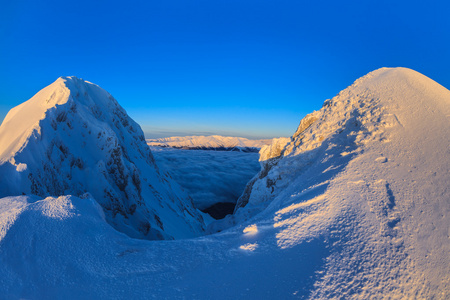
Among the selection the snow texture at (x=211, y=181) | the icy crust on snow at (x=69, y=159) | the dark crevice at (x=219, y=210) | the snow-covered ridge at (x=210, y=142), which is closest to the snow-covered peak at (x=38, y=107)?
the icy crust on snow at (x=69, y=159)

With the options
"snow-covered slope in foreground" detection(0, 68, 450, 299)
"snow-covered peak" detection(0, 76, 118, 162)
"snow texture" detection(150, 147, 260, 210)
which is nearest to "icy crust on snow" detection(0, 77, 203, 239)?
"snow-covered peak" detection(0, 76, 118, 162)

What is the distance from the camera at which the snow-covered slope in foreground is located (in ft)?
8.63

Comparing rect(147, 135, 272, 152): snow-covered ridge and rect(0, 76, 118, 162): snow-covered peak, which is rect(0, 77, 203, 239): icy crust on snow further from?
rect(147, 135, 272, 152): snow-covered ridge

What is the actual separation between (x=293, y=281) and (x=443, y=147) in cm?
375

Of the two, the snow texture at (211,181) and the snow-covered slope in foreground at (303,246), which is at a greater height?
the snow-covered slope in foreground at (303,246)

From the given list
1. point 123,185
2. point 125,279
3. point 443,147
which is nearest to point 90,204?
point 125,279

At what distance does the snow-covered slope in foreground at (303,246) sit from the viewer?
8.63 ft

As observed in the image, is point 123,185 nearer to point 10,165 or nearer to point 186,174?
point 10,165

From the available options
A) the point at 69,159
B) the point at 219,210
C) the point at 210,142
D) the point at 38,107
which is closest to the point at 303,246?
the point at 69,159

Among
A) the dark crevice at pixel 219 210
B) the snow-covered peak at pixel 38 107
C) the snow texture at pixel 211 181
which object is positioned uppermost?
the snow-covered peak at pixel 38 107

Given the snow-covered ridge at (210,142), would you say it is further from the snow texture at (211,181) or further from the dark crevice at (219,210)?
the dark crevice at (219,210)

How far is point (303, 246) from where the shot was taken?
308 centimetres

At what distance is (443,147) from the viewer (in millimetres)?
4059

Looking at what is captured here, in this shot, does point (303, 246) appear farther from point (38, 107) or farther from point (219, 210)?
point (219, 210)
